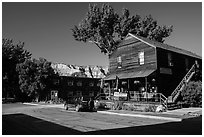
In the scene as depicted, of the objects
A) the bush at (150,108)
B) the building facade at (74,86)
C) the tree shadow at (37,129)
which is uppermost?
the building facade at (74,86)

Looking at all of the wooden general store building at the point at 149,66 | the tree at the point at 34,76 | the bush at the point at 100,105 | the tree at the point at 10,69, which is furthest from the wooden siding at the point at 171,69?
the tree at the point at 10,69

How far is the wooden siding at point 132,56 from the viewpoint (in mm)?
25781

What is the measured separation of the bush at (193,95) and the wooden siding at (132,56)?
14.9 ft

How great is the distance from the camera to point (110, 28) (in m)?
44.3

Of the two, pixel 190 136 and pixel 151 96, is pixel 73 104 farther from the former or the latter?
pixel 190 136

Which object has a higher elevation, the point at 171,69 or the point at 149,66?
the point at 149,66

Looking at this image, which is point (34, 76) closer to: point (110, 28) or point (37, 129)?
point (110, 28)

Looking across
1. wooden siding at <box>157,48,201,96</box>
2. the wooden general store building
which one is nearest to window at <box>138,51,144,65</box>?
the wooden general store building

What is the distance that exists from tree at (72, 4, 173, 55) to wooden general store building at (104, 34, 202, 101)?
1367 cm

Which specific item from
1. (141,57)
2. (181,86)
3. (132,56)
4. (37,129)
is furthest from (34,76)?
(37,129)

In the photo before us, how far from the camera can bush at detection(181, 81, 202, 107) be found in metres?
21.7

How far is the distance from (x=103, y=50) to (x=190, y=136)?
3730 centimetres

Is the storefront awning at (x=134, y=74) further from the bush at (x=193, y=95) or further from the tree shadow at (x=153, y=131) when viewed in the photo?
the tree shadow at (x=153, y=131)

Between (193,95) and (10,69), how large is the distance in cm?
3757
